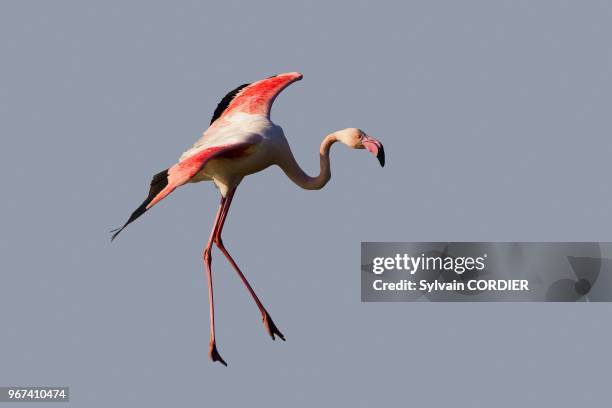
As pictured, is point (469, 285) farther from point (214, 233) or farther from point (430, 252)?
point (214, 233)

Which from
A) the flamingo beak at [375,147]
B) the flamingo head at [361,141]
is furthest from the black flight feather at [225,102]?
the flamingo beak at [375,147]

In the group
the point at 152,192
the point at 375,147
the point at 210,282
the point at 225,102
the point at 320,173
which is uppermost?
the point at 225,102

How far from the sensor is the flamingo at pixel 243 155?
10703mm

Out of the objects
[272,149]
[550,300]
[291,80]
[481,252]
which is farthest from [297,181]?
[550,300]

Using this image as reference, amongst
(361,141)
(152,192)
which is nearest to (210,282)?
(152,192)

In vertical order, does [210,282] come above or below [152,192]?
below

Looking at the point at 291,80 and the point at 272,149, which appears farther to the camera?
the point at 291,80

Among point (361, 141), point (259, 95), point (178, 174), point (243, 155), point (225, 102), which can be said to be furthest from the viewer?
point (225, 102)

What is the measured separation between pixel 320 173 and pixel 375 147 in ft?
2.32

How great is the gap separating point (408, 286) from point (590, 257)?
6.12 feet

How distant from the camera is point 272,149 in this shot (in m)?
11.2

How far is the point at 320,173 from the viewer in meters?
11.5

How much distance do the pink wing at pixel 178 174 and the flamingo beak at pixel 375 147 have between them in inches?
49.3

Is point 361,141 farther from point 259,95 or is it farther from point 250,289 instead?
point 250,289
